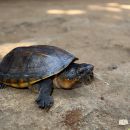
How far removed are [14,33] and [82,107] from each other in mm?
3969

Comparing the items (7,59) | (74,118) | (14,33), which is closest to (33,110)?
(74,118)

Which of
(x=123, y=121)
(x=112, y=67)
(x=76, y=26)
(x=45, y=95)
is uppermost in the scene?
(x=45, y=95)

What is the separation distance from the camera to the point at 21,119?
12.8ft

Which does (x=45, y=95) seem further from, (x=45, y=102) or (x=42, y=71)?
(x=42, y=71)

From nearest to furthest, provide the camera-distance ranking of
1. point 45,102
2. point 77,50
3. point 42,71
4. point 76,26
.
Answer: point 45,102, point 42,71, point 77,50, point 76,26

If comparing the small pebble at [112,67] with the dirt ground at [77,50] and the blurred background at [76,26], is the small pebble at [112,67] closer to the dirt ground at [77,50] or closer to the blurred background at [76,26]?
the dirt ground at [77,50]

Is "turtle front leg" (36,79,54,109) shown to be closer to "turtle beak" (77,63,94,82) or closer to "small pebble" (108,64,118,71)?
"turtle beak" (77,63,94,82)

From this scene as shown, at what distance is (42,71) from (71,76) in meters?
0.39

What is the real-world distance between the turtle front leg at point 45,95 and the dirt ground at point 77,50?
0.08 metres

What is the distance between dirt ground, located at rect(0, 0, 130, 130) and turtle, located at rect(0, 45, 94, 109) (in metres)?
0.14

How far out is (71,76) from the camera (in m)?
4.41

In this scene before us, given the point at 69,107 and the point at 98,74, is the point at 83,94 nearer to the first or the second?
the point at 69,107

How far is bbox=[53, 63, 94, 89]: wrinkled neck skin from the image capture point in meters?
4.40

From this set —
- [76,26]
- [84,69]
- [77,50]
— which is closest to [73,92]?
[84,69]
